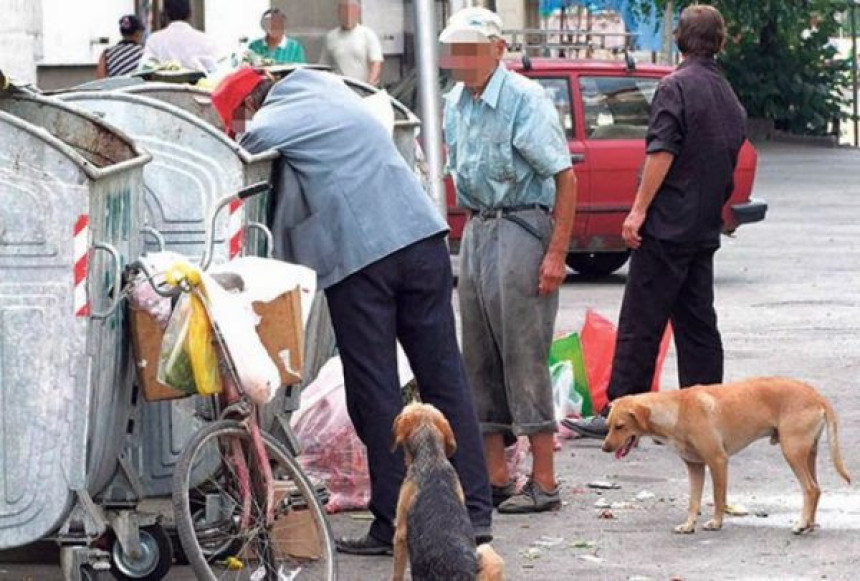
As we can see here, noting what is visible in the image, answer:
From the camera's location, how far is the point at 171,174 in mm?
7449

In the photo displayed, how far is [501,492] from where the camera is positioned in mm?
8617

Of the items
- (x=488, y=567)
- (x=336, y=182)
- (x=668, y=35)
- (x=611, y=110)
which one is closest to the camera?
(x=488, y=567)

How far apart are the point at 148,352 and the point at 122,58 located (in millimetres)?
8414

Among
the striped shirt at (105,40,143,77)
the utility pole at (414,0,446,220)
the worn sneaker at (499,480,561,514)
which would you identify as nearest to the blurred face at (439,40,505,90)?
the worn sneaker at (499,480,561,514)

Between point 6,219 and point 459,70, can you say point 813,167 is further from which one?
point 6,219

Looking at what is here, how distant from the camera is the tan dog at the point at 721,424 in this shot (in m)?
8.05

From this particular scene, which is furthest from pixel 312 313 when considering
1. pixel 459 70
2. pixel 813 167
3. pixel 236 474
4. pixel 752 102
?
pixel 752 102

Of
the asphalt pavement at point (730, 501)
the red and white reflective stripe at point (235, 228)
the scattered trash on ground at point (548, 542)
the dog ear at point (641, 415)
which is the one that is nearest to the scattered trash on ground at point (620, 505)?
the asphalt pavement at point (730, 501)

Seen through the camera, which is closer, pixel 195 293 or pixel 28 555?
pixel 195 293

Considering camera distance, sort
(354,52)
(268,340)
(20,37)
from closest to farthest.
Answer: (268,340), (20,37), (354,52)

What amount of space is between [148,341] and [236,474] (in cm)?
49

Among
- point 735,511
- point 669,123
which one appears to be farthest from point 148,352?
point 669,123

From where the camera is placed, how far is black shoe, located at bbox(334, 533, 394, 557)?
24.9 feet

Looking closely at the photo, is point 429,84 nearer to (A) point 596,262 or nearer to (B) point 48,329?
(A) point 596,262
